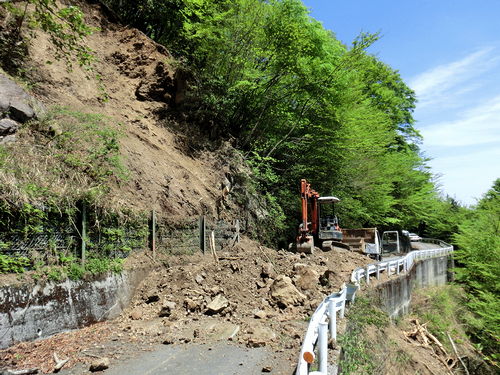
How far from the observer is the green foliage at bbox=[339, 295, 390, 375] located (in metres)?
6.00

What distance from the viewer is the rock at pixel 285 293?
9109 mm

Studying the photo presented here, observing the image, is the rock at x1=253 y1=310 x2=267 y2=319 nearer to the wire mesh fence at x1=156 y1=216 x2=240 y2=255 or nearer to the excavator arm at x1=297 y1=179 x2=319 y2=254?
the wire mesh fence at x1=156 y1=216 x2=240 y2=255

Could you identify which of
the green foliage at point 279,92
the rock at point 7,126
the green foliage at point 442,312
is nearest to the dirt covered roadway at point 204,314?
the rock at point 7,126

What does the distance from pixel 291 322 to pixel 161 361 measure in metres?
3.11

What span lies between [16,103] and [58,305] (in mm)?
5335

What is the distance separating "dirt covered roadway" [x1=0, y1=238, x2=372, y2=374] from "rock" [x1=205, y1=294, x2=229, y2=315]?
2cm

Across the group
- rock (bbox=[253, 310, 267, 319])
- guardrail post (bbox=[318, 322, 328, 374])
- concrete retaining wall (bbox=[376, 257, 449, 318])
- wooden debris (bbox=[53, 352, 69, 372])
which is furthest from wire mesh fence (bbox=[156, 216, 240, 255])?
guardrail post (bbox=[318, 322, 328, 374])

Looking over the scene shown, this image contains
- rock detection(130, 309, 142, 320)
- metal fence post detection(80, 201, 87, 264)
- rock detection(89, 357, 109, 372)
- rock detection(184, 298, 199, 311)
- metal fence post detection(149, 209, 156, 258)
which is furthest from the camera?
metal fence post detection(149, 209, 156, 258)

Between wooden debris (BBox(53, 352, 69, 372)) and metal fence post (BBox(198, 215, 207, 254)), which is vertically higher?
metal fence post (BBox(198, 215, 207, 254))

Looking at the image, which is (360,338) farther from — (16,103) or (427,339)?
(16,103)

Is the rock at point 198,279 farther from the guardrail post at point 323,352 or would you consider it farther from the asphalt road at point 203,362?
the guardrail post at point 323,352

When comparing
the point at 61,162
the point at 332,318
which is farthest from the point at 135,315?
the point at 332,318

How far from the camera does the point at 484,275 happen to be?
18.8 metres

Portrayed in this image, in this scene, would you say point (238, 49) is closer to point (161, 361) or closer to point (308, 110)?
point (308, 110)
